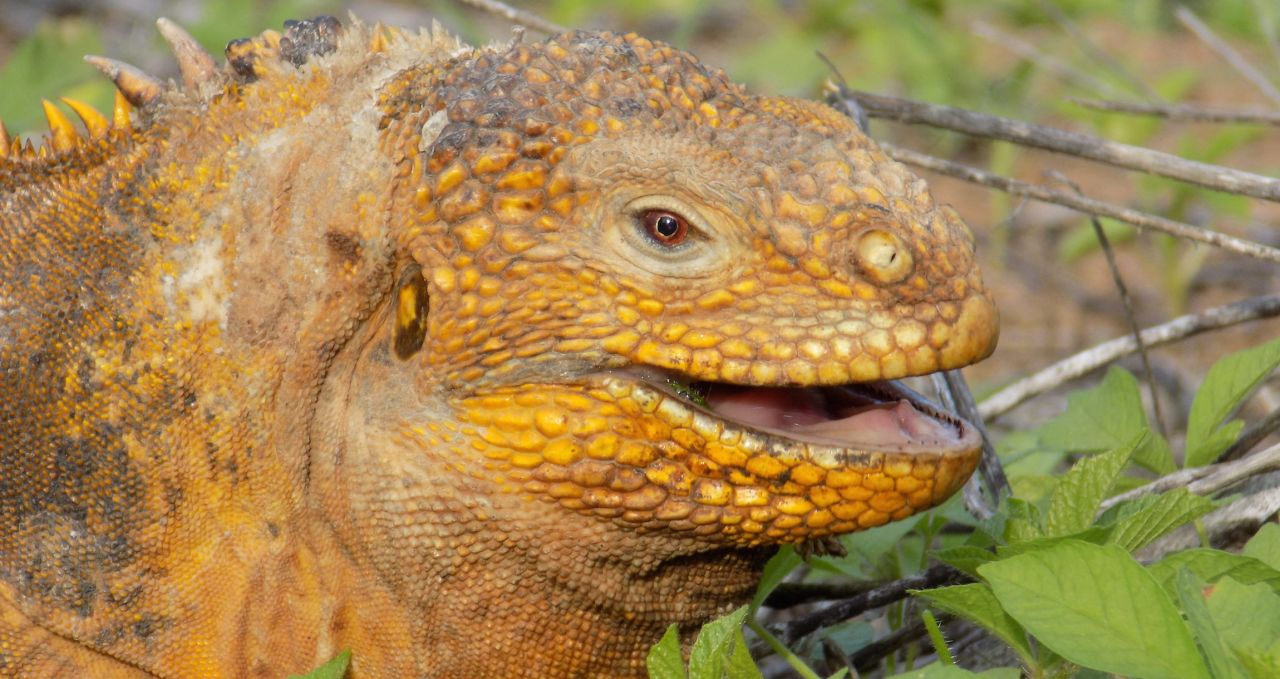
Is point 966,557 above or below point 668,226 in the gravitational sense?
below

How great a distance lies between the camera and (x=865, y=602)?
4.32 meters

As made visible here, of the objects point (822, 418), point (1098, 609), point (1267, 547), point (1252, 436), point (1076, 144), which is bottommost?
point (1098, 609)

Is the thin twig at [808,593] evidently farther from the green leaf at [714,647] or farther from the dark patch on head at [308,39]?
the dark patch on head at [308,39]

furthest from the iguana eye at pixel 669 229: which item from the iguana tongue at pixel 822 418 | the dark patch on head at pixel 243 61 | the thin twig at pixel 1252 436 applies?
the thin twig at pixel 1252 436

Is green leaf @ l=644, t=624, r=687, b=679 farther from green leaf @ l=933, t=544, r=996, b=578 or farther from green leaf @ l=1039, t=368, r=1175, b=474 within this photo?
green leaf @ l=1039, t=368, r=1175, b=474

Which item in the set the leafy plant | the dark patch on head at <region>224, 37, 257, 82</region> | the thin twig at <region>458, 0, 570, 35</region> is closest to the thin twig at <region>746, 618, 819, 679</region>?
the leafy plant

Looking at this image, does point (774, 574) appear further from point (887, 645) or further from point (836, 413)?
point (836, 413)

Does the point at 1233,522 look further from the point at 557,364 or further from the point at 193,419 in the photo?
the point at 193,419

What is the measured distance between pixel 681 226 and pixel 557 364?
397 mm

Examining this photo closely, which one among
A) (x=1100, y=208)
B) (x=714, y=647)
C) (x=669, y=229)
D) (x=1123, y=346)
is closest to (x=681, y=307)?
(x=669, y=229)

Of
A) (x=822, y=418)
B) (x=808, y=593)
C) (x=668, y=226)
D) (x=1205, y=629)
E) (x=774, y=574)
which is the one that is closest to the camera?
(x=1205, y=629)

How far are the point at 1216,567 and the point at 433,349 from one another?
1739mm

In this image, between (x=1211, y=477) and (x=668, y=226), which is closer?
(x=668, y=226)

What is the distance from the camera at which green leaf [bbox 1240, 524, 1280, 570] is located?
11.3 ft
